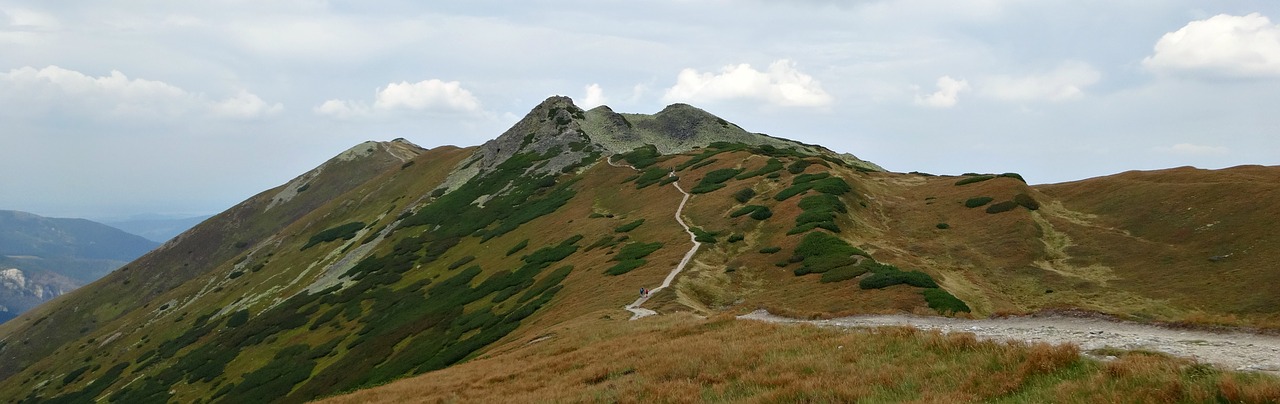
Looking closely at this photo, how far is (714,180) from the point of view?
70688 millimetres

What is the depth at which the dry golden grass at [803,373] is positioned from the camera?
1063 centimetres

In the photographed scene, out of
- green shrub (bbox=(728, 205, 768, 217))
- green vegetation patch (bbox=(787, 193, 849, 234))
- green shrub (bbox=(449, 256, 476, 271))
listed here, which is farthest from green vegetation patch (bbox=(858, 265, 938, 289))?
green shrub (bbox=(449, 256, 476, 271))

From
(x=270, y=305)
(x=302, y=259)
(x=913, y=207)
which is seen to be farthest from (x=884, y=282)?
(x=302, y=259)

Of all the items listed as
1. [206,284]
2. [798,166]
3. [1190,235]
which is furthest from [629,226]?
[206,284]

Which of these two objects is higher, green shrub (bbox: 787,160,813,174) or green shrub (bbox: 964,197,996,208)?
green shrub (bbox: 787,160,813,174)

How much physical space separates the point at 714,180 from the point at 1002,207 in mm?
28725

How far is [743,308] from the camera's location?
33.0 meters

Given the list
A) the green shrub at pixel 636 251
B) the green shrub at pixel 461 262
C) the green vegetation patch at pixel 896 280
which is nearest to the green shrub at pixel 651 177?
the green shrub at pixel 461 262

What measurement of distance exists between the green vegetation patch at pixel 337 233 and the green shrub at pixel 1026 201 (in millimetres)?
97851

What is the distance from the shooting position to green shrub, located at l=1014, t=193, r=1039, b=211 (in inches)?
1922

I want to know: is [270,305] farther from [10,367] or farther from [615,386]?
[615,386]

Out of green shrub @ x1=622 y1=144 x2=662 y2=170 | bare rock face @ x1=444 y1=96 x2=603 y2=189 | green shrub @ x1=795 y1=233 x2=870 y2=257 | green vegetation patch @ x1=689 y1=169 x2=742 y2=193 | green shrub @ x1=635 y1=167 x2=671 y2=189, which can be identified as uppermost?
bare rock face @ x1=444 y1=96 x2=603 y2=189

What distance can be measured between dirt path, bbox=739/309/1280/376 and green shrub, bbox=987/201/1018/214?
25.5 meters

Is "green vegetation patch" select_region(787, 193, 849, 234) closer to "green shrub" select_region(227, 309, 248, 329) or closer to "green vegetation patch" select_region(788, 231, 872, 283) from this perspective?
"green vegetation patch" select_region(788, 231, 872, 283)
